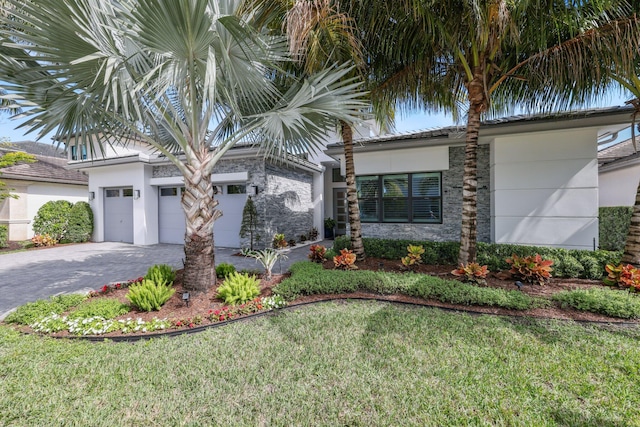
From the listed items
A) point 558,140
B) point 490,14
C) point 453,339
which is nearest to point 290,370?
point 453,339

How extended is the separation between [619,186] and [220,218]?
733 inches

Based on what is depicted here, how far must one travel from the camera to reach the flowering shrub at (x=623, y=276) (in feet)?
17.3

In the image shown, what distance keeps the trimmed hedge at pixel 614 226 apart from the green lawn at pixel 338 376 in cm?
785

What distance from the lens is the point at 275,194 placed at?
1216 centimetres

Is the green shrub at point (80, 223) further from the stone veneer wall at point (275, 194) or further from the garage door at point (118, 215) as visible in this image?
the stone veneer wall at point (275, 194)

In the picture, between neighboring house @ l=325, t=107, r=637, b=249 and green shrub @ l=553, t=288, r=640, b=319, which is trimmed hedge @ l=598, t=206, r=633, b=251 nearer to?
neighboring house @ l=325, t=107, r=637, b=249

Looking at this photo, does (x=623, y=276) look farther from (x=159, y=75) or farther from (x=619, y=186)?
(x=619, y=186)

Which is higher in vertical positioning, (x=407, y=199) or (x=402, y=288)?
(x=407, y=199)

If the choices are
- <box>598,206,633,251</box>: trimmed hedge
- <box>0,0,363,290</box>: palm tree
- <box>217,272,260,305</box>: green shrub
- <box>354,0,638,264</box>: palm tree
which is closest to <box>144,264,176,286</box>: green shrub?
<box>0,0,363,290</box>: palm tree

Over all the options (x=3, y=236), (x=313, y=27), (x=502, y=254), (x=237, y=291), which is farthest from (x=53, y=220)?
(x=502, y=254)

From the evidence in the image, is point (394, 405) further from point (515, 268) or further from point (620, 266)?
point (620, 266)

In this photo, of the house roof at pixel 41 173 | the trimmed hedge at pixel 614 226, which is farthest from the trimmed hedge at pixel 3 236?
the trimmed hedge at pixel 614 226

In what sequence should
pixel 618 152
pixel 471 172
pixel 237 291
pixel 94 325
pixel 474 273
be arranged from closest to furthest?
pixel 94 325 < pixel 237 291 < pixel 474 273 < pixel 471 172 < pixel 618 152

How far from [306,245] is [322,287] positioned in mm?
7902
